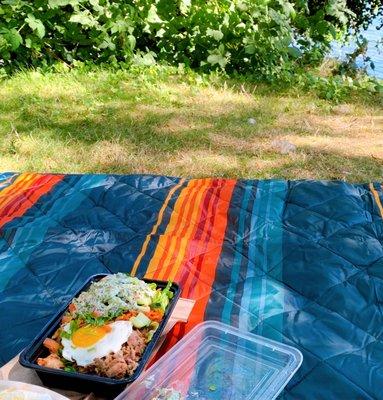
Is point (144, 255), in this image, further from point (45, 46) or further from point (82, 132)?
point (45, 46)

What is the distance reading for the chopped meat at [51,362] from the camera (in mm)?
1164

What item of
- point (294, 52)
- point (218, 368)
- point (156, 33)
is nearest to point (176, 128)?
point (156, 33)

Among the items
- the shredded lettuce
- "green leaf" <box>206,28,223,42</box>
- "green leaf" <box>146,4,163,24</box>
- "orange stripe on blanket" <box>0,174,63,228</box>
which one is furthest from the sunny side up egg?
"green leaf" <box>146,4,163,24</box>

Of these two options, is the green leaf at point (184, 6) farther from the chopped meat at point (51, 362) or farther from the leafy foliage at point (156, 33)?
the chopped meat at point (51, 362)

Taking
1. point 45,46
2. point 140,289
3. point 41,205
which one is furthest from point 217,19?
point 140,289

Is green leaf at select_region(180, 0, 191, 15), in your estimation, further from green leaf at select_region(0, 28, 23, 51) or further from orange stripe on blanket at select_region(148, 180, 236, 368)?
orange stripe on blanket at select_region(148, 180, 236, 368)

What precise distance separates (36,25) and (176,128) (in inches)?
55.9

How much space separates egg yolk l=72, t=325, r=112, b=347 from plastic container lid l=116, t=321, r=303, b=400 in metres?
0.12

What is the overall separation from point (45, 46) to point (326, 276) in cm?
321

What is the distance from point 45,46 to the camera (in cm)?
413

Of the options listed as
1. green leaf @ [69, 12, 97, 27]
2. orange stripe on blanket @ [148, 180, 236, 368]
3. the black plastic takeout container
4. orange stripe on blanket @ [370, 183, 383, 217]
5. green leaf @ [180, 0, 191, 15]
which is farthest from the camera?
green leaf @ [180, 0, 191, 15]

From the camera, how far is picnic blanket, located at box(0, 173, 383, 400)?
4.71 feet

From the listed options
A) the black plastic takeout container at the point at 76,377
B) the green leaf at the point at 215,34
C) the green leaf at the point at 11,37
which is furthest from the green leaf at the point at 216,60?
the black plastic takeout container at the point at 76,377

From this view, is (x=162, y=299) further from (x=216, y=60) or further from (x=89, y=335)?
(x=216, y=60)
